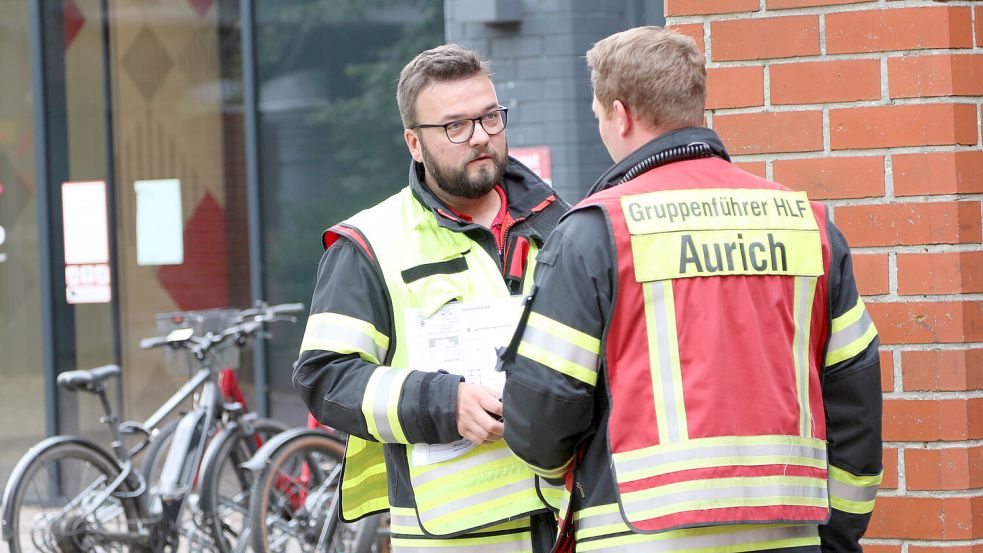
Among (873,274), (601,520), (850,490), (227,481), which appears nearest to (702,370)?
(601,520)

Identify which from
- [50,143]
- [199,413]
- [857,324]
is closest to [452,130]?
[857,324]

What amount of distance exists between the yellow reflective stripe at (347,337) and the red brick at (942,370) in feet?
3.94

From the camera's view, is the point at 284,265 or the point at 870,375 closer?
the point at 870,375

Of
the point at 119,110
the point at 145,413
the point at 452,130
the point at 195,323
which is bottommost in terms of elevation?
the point at 145,413

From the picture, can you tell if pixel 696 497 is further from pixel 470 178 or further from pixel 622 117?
pixel 470 178

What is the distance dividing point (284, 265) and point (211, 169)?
2.58 feet

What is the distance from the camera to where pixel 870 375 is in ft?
8.02

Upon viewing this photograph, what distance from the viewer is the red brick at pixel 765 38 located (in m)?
3.14

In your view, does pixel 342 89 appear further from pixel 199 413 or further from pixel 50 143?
pixel 199 413

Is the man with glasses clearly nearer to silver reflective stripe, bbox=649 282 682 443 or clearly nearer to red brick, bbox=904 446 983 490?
silver reflective stripe, bbox=649 282 682 443

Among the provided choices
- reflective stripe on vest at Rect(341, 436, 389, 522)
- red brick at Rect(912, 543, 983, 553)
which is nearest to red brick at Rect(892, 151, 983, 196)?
red brick at Rect(912, 543, 983, 553)

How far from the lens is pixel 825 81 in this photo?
3.13 metres

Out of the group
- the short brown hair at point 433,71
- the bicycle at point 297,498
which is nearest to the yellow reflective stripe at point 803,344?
the short brown hair at point 433,71

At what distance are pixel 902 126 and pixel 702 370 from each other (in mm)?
1159
